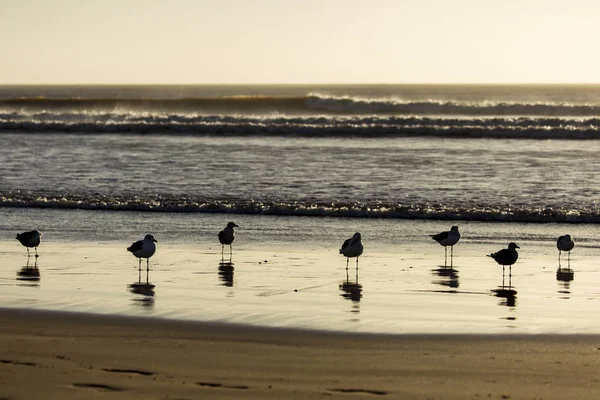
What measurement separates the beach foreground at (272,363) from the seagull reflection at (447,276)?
116 inches

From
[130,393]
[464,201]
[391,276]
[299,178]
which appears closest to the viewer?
[130,393]

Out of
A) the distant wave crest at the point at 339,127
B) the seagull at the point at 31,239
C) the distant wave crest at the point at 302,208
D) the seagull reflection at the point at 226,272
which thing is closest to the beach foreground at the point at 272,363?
the seagull reflection at the point at 226,272

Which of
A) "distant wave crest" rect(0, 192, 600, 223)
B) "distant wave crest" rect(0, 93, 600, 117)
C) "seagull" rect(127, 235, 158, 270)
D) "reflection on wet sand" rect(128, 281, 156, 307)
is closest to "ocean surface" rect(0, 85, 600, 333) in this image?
"distant wave crest" rect(0, 192, 600, 223)

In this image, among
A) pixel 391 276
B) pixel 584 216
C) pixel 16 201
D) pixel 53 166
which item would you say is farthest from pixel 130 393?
pixel 53 166

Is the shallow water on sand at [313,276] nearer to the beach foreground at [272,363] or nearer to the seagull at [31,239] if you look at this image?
the seagull at [31,239]

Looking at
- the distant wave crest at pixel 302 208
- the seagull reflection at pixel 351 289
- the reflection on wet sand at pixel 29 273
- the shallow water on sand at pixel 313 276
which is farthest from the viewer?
the distant wave crest at pixel 302 208

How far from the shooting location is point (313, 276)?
40.0 feet

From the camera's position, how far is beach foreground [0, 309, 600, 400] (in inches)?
277

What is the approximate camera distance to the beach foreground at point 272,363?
705cm

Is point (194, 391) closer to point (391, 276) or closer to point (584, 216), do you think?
point (391, 276)

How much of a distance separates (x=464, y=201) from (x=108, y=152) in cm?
1484

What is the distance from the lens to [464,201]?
65.8 ft

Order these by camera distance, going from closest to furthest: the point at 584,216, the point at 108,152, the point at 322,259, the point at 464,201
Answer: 1. the point at 322,259
2. the point at 584,216
3. the point at 464,201
4. the point at 108,152

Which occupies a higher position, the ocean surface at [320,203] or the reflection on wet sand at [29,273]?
the ocean surface at [320,203]
